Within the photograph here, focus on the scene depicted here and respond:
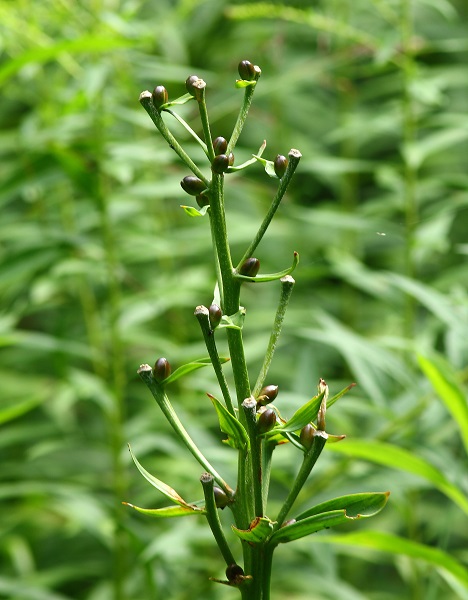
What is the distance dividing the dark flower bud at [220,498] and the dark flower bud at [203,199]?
0.11m

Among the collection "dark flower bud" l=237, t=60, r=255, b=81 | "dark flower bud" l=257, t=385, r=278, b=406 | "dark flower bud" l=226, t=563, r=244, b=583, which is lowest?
"dark flower bud" l=226, t=563, r=244, b=583

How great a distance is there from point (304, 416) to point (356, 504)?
0.04 m

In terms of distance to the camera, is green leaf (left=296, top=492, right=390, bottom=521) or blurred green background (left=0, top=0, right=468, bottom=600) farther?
blurred green background (left=0, top=0, right=468, bottom=600)

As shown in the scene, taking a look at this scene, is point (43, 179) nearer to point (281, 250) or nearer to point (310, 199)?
point (281, 250)

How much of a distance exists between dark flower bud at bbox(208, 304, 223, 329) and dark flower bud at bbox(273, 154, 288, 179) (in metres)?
0.06

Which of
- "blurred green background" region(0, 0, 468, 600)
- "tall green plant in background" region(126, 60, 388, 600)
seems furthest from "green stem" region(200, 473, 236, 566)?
"blurred green background" region(0, 0, 468, 600)

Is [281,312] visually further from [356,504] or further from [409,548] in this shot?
[409,548]

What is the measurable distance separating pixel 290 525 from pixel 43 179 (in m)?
0.75

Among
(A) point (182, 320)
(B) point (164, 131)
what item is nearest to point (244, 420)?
(B) point (164, 131)

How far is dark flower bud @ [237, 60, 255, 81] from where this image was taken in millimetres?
360

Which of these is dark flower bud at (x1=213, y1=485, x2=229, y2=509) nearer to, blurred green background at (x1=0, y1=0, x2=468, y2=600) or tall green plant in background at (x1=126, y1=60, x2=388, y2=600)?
tall green plant in background at (x1=126, y1=60, x2=388, y2=600)

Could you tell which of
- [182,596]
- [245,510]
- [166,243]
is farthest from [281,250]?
[245,510]

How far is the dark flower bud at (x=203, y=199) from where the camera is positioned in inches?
13.8

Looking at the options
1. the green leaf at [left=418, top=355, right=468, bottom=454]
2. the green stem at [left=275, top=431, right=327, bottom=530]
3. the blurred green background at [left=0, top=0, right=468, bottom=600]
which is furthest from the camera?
the blurred green background at [left=0, top=0, right=468, bottom=600]
